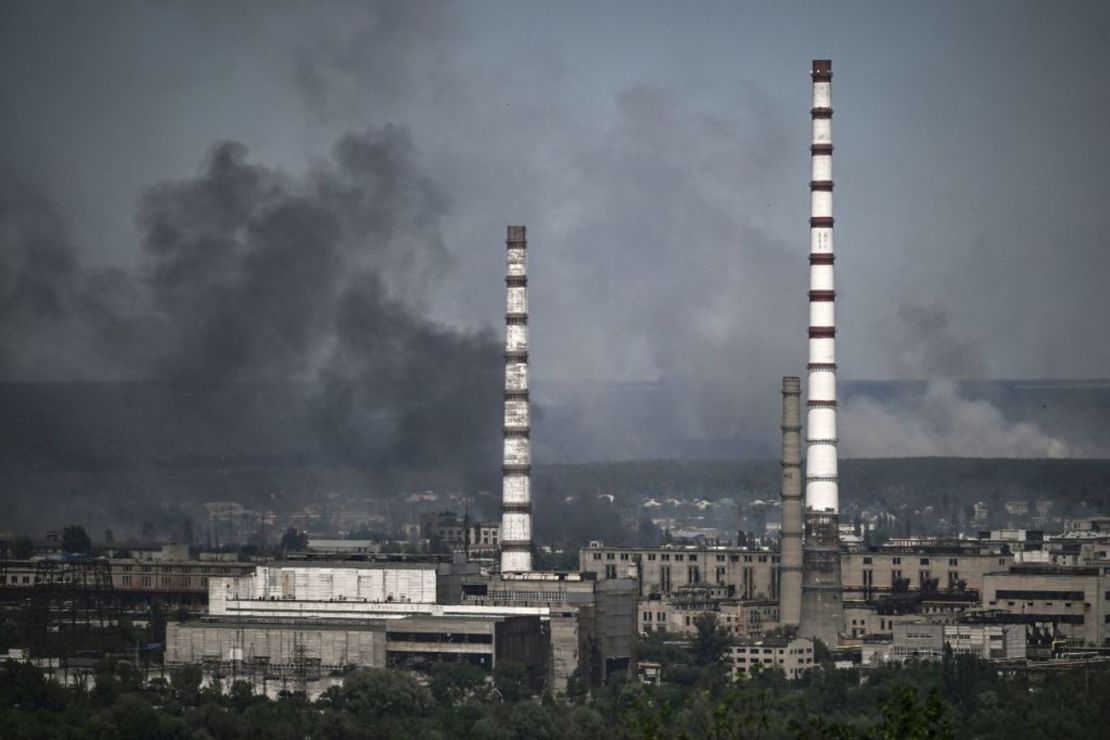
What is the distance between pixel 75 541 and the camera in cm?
8062

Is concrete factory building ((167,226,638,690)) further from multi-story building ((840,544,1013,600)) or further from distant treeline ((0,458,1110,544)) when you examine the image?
distant treeline ((0,458,1110,544))

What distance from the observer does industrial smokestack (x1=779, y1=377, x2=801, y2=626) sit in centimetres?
7038

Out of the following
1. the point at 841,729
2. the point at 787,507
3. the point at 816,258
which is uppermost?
the point at 816,258

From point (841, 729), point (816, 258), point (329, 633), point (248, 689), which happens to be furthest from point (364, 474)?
point (841, 729)

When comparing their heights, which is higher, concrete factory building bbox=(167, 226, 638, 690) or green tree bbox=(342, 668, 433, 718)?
concrete factory building bbox=(167, 226, 638, 690)

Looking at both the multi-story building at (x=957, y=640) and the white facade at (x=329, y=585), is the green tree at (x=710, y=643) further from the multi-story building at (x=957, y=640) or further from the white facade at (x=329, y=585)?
the white facade at (x=329, y=585)

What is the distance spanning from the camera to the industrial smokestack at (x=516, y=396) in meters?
69.8

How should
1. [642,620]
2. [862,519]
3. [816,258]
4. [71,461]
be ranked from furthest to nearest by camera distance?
[862,519], [71,461], [642,620], [816,258]

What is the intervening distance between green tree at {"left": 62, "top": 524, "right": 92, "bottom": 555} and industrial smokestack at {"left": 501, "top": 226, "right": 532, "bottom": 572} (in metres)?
15.8

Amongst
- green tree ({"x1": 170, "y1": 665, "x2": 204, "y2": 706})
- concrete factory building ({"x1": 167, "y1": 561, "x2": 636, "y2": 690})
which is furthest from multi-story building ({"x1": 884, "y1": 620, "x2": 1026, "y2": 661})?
green tree ({"x1": 170, "y1": 665, "x2": 204, "y2": 706})

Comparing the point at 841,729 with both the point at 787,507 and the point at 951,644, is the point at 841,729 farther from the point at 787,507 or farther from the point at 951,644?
the point at 787,507

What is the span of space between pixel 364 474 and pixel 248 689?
39522 mm

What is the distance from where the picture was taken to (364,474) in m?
91.9

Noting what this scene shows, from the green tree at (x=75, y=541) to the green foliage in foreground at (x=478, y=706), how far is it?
25.8 meters
